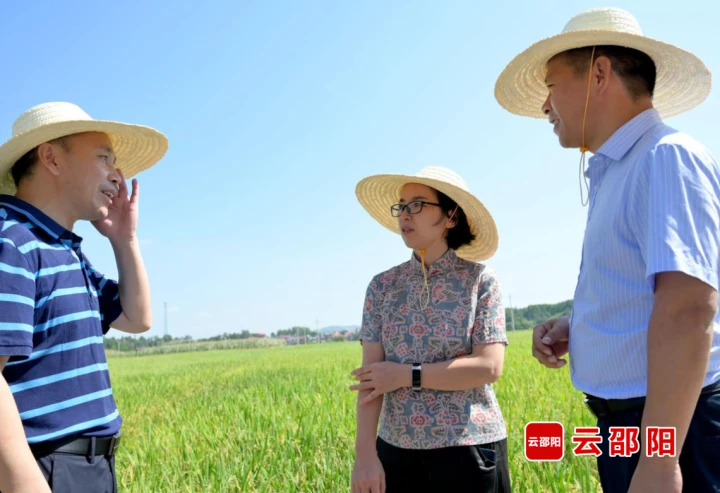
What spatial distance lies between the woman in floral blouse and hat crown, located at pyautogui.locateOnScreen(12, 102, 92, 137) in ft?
4.56

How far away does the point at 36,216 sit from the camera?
6.54 ft

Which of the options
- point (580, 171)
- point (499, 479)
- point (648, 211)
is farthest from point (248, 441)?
point (648, 211)

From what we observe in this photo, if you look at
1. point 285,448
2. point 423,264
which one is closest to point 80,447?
point 423,264

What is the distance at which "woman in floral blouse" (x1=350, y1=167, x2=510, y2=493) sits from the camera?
2.36 meters

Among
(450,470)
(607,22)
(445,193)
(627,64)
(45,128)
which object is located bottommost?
(450,470)

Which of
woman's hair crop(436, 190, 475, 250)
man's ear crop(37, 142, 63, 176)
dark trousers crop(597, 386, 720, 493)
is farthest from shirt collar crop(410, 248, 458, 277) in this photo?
man's ear crop(37, 142, 63, 176)

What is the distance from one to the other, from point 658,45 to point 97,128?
201 centimetres

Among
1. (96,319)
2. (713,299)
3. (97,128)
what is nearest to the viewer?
(713,299)

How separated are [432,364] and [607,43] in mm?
1325

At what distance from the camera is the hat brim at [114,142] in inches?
84.5

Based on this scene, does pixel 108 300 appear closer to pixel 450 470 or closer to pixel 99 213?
pixel 99 213

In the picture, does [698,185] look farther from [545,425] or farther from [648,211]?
[545,425]

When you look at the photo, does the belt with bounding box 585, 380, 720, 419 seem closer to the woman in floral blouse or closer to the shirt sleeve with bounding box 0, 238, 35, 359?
the woman in floral blouse

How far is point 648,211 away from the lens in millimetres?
1536
